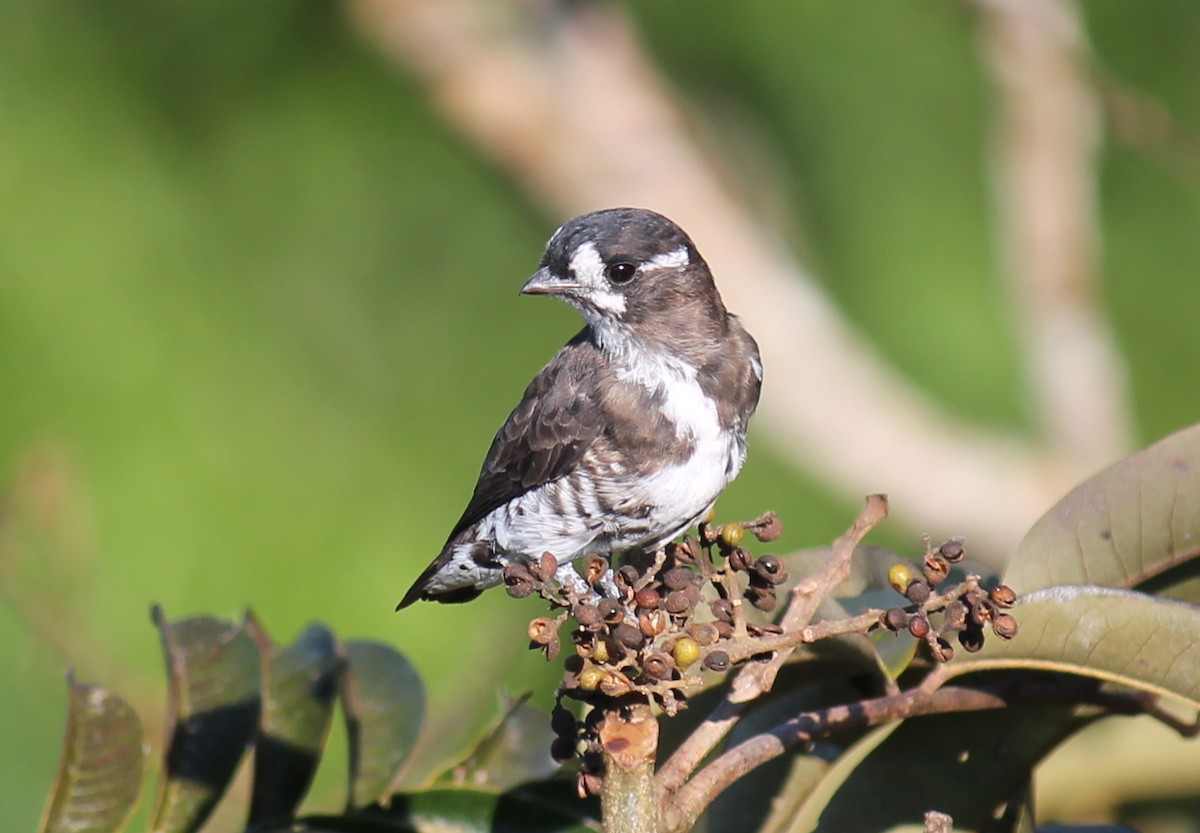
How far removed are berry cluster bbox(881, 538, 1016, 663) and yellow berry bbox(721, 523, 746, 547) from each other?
0.56 feet

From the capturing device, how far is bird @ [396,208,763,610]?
190cm

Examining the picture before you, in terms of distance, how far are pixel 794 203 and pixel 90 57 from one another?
3.73 meters

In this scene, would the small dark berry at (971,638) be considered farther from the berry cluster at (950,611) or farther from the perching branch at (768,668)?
the perching branch at (768,668)

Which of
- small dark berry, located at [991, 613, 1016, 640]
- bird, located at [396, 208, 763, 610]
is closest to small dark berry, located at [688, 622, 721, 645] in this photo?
small dark berry, located at [991, 613, 1016, 640]

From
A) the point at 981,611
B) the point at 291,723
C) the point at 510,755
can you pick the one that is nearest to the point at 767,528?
the point at 981,611

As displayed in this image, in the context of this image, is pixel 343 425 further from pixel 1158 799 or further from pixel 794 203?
pixel 1158 799

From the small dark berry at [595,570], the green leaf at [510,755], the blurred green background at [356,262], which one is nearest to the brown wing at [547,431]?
the small dark berry at [595,570]

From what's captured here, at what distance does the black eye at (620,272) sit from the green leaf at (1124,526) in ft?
2.42

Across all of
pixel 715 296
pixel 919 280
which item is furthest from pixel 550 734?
pixel 919 280

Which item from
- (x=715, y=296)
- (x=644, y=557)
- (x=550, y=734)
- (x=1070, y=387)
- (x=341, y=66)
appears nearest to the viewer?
(x=550, y=734)

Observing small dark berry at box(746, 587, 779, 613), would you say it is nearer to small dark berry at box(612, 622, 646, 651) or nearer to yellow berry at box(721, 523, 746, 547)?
yellow berry at box(721, 523, 746, 547)

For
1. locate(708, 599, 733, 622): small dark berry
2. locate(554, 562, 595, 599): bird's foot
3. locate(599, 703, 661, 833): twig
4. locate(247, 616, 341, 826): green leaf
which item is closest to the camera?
locate(599, 703, 661, 833): twig

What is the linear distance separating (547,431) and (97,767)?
2.60ft

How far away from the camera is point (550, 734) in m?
1.53
